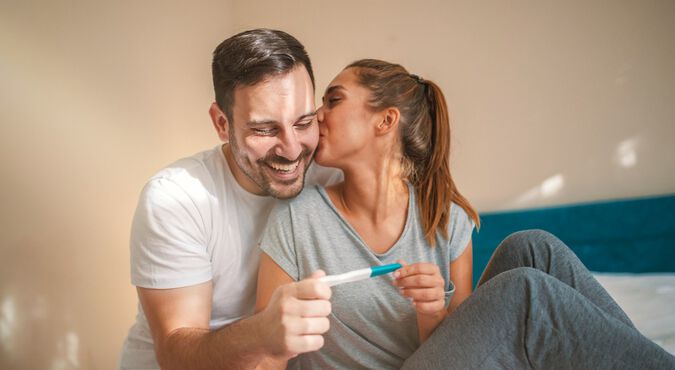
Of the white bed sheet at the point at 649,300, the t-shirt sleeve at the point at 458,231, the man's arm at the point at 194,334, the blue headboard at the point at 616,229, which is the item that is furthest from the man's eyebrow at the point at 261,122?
the blue headboard at the point at 616,229

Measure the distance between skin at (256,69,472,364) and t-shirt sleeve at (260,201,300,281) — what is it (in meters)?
0.15

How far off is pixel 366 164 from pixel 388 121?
124 millimetres

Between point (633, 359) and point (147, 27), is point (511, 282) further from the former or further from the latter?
point (147, 27)

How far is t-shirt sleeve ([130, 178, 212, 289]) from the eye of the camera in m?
1.23

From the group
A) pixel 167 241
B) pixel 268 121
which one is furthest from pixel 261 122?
pixel 167 241

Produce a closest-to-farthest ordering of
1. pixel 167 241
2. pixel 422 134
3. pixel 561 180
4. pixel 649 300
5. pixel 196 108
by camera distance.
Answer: pixel 167 241 < pixel 422 134 < pixel 649 300 < pixel 561 180 < pixel 196 108

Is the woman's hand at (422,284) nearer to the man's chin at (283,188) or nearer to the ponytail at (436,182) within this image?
the ponytail at (436,182)

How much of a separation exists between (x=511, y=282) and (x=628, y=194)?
1588 mm

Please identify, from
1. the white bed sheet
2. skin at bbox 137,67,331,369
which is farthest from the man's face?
the white bed sheet

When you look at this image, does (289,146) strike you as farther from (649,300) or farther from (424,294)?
(649,300)

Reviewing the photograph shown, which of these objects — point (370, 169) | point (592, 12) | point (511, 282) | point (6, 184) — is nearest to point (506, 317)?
point (511, 282)

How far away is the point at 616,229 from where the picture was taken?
90.7 inches

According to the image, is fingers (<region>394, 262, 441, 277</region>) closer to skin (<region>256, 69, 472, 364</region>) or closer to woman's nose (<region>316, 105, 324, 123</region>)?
skin (<region>256, 69, 472, 364</region>)

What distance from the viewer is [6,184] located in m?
1.62
